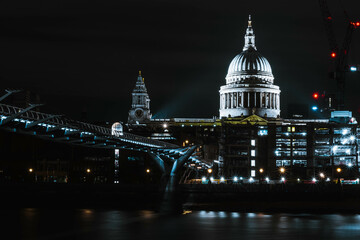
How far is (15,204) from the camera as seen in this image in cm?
8669

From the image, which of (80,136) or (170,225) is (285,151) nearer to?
(80,136)

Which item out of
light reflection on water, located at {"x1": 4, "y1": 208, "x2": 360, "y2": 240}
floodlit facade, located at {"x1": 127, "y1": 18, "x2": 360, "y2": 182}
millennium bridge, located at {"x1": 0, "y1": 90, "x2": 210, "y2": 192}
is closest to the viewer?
light reflection on water, located at {"x1": 4, "y1": 208, "x2": 360, "y2": 240}

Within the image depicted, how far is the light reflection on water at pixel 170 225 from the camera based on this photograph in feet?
193

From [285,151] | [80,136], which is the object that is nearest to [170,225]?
[80,136]

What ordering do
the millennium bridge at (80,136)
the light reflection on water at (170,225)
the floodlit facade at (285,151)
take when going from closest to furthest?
the light reflection on water at (170,225)
the millennium bridge at (80,136)
the floodlit facade at (285,151)

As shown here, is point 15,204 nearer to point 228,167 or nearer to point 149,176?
point 149,176

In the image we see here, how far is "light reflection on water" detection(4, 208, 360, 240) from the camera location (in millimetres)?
58969

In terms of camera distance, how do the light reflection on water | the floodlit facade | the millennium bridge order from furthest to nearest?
the floodlit facade → the millennium bridge → the light reflection on water

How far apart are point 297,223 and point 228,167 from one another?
253 feet

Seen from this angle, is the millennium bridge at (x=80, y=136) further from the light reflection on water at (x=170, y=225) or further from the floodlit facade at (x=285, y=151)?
the floodlit facade at (x=285, y=151)

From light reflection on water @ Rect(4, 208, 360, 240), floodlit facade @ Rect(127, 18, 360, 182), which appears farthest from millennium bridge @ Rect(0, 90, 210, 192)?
floodlit facade @ Rect(127, 18, 360, 182)

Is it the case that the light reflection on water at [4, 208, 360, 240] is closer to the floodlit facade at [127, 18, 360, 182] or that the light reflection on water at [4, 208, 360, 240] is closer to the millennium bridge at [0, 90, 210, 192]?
the millennium bridge at [0, 90, 210, 192]

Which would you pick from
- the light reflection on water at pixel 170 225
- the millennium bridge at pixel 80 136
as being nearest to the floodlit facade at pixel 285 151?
the millennium bridge at pixel 80 136

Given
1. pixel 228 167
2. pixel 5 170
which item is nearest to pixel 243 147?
pixel 228 167
